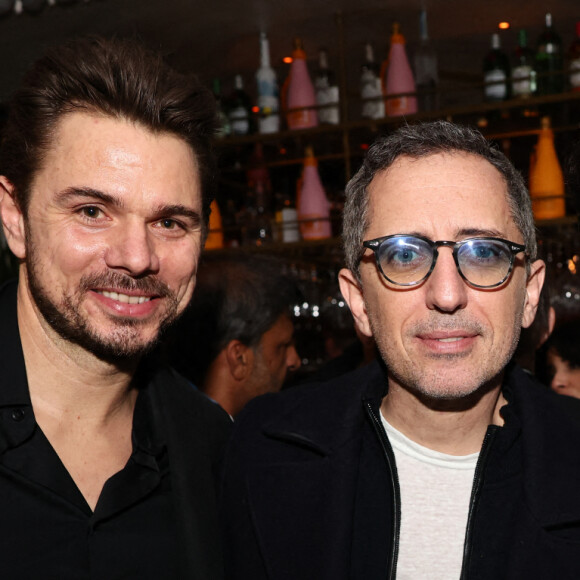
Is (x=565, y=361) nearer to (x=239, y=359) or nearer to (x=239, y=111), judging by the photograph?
(x=239, y=359)

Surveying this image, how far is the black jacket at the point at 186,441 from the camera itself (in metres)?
1.67

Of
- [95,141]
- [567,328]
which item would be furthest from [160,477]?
[567,328]

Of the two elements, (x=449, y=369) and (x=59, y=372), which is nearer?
(x=449, y=369)

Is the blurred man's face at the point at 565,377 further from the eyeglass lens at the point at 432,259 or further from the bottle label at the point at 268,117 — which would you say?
the bottle label at the point at 268,117

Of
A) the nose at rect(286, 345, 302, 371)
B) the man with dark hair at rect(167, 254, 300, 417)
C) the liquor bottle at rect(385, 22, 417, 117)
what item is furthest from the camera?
the liquor bottle at rect(385, 22, 417, 117)

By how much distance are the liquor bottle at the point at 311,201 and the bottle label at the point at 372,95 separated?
35cm

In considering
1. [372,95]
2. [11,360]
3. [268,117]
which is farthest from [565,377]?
[11,360]

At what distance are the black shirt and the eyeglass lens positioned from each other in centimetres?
73

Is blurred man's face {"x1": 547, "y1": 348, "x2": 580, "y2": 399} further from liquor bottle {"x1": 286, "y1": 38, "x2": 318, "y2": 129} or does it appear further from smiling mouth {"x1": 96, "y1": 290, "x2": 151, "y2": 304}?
smiling mouth {"x1": 96, "y1": 290, "x2": 151, "y2": 304}

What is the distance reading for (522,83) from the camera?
3.29 metres

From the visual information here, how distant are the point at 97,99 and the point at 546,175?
2.34 meters

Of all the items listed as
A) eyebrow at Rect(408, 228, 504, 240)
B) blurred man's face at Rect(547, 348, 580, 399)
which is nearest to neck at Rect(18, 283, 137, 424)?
eyebrow at Rect(408, 228, 504, 240)

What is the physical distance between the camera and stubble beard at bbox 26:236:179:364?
5.41 ft

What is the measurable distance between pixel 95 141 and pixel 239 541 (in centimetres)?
96
